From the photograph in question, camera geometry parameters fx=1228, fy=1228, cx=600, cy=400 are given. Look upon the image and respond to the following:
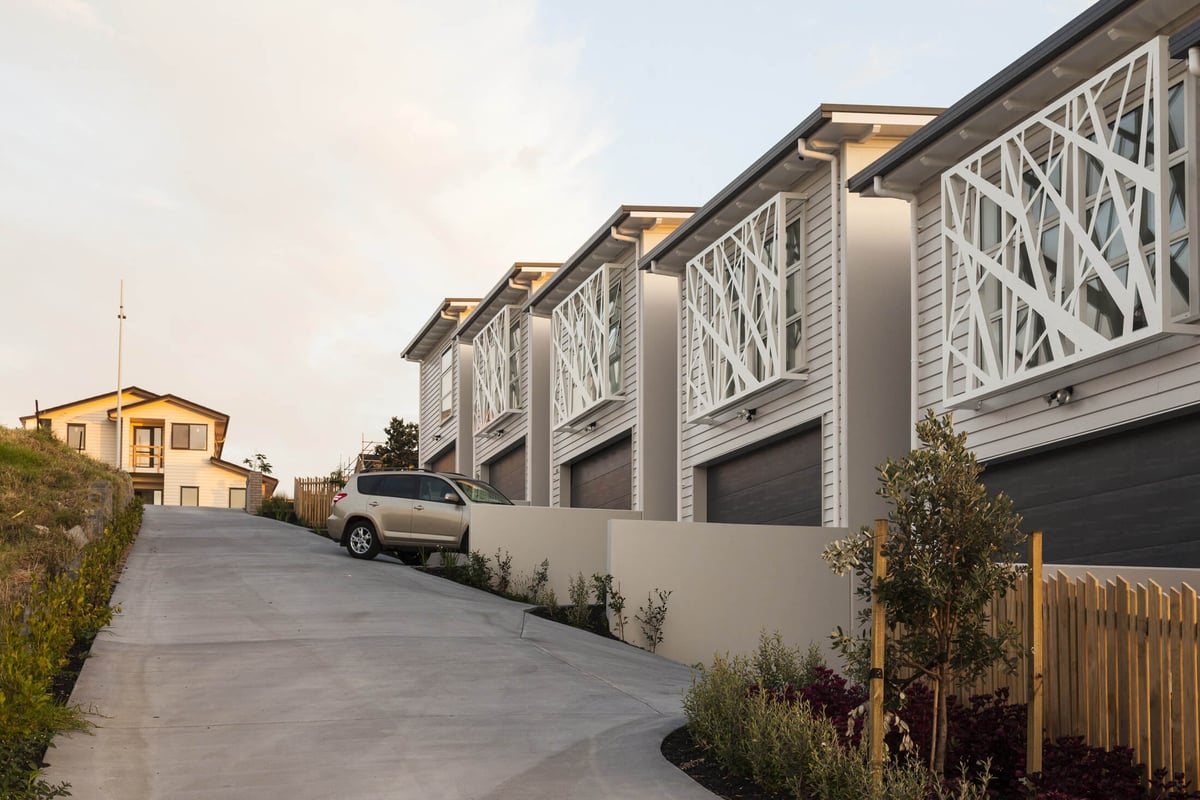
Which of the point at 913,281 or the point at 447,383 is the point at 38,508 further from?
the point at 447,383

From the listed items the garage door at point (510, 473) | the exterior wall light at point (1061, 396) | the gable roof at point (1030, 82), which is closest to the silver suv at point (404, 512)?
the garage door at point (510, 473)

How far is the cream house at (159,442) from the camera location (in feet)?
211

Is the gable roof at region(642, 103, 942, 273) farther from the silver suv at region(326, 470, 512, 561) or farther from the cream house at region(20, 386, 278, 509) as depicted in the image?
the cream house at region(20, 386, 278, 509)

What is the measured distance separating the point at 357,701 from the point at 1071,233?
26.3 ft

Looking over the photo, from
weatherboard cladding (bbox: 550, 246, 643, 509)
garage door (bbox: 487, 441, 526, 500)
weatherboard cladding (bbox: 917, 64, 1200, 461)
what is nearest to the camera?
weatherboard cladding (bbox: 917, 64, 1200, 461)

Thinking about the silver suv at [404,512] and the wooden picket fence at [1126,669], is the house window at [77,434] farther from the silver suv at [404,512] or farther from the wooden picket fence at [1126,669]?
the wooden picket fence at [1126,669]

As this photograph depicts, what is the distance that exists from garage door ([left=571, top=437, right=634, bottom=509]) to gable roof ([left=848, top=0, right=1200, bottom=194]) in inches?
369

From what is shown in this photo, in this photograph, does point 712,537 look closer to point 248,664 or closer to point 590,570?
point 590,570

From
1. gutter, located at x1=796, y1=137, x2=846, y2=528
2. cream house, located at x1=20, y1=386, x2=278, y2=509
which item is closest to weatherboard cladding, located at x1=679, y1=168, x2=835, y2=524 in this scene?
gutter, located at x1=796, y1=137, x2=846, y2=528

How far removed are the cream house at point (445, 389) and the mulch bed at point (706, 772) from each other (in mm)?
26337

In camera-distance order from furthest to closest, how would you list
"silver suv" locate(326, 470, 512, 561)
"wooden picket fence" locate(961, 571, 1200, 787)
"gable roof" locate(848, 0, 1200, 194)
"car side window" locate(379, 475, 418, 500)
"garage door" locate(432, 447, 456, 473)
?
"garage door" locate(432, 447, 456, 473), "car side window" locate(379, 475, 418, 500), "silver suv" locate(326, 470, 512, 561), "gable roof" locate(848, 0, 1200, 194), "wooden picket fence" locate(961, 571, 1200, 787)

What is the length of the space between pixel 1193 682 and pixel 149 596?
43.5ft

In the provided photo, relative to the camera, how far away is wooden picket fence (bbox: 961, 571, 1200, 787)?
705 cm

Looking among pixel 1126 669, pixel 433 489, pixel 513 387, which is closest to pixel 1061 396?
pixel 1126 669
